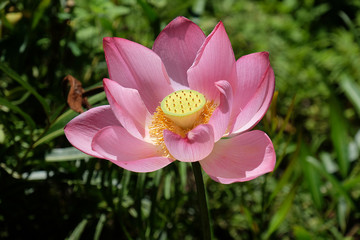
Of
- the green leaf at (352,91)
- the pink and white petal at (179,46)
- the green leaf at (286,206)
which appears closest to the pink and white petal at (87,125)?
the pink and white petal at (179,46)

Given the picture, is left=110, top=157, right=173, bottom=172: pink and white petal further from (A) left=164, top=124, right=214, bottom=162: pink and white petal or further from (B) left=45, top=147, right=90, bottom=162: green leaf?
(B) left=45, top=147, right=90, bottom=162: green leaf

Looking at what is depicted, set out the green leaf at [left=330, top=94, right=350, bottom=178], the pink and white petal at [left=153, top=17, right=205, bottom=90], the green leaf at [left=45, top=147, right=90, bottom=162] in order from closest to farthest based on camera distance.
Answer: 1. the pink and white petal at [left=153, top=17, right=205, bottom=90]
2. the green leaf at [left=45, top=147, right=90, bottom=162]
3. the green leaf at [left=330, top=94, right=350, bottom=178]

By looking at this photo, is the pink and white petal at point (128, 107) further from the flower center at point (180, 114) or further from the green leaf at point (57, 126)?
the green leaf at point (57, 126)

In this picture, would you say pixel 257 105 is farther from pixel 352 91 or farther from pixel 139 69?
pixel 352 91

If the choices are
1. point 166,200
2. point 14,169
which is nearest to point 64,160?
point 14,169

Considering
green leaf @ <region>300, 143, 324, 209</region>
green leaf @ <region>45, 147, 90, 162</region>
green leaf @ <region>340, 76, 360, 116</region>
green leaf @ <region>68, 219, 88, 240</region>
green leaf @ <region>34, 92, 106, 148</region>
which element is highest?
green leaf @ <region>34, 92, 106, 148</region>

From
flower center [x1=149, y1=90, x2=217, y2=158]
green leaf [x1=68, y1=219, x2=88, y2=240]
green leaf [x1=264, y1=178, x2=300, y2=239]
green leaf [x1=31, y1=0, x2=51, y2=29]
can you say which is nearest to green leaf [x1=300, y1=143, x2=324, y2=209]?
green leaf [x1=264, y1=178, x2=300, y2=239]

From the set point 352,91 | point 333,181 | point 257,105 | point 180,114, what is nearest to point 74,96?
point 180,114
